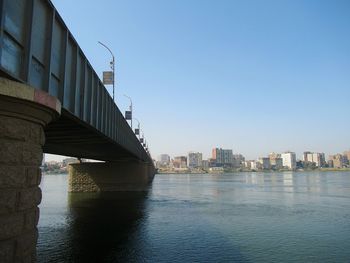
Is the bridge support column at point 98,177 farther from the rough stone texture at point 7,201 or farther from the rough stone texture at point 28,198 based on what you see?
the rough stone texture at point 7,201

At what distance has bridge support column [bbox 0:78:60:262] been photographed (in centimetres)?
988

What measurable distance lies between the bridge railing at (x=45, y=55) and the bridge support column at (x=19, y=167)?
4.41 feet

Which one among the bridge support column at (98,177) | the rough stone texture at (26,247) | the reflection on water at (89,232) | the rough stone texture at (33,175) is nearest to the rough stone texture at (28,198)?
the rough stone texture at (33,175)

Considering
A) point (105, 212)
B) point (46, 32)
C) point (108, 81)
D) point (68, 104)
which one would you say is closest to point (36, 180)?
point (46, 32)

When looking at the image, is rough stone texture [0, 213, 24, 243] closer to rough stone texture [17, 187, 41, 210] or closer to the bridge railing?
rough stone texture [17, 187, 41, 210]

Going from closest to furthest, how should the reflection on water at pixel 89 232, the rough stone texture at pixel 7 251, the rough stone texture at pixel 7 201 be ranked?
1. the rough stone texture at pixel 7 251
2. the rough stone texture at pixel 7 201
3. the reflection on water at pixel 89 232

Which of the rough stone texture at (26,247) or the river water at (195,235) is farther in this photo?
the river water at (195,235)

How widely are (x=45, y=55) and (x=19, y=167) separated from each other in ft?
20.2

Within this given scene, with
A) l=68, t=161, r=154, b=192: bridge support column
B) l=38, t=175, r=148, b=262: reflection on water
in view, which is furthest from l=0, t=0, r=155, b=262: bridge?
l=68, t=161, r=154, b=192: bridge support column

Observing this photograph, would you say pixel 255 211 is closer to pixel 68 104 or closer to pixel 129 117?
pixel 129 117

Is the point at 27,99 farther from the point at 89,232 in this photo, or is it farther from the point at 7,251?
the point at 89,232

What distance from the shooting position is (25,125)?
1097 cm

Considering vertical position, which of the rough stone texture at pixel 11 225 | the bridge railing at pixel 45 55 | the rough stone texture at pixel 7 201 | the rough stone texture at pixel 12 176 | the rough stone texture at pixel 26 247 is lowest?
the rough stone texture at pixel 26 247

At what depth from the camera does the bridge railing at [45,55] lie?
463 inches
